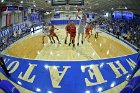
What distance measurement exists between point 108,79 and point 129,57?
2.52 meters

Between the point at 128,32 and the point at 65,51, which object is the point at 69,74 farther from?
the point at 128,32

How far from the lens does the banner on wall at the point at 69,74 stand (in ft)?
17.6

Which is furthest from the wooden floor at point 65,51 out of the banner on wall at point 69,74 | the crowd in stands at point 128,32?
the banner on wall at point 69,74

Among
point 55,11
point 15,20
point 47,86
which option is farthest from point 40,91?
point 55,11

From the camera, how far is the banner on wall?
5367mm

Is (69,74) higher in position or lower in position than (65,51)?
higher

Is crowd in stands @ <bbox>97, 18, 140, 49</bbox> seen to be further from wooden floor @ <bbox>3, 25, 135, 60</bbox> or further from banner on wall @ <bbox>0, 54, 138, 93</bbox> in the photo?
banner on wall @ <bbox>0, 54, 138, 93</bbox>

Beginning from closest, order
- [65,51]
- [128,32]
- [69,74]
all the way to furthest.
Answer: [69,74]
[65,51]
[128,32]

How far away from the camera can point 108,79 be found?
5.89 metres

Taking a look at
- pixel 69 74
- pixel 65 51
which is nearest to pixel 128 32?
pixel 65 51

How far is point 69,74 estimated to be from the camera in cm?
610

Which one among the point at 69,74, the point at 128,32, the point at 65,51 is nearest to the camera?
the point at 69,74

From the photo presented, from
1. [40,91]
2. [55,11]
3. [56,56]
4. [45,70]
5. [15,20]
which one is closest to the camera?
[40,91]

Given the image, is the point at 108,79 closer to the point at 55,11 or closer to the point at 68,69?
the point at 68,69
